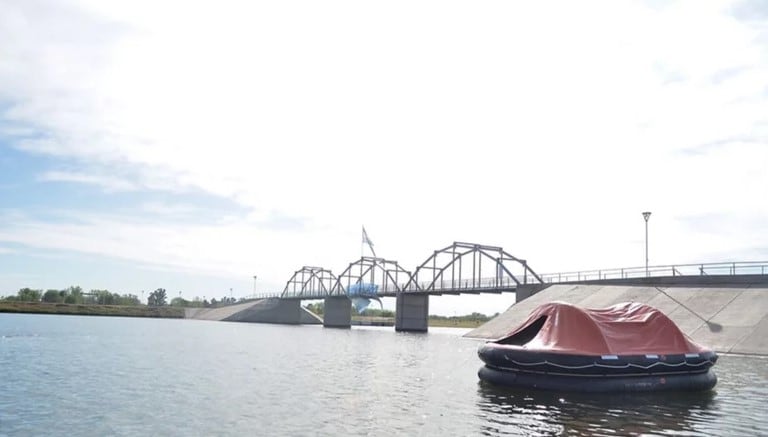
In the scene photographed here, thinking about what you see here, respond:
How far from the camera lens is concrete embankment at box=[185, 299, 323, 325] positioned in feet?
560

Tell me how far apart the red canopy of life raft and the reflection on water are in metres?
1.87

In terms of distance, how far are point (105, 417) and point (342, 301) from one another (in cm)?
13609

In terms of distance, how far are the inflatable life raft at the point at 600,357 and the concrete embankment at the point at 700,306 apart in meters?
18.5

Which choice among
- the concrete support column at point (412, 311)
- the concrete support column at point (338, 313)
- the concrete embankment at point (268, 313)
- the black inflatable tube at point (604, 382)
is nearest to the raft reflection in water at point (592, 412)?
the black inflatable tube at point (604, 382)

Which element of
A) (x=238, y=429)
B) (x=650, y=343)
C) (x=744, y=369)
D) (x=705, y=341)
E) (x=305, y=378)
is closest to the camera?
(x=238, y=429)

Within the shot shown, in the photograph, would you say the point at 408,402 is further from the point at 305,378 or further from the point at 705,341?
the point at 705,341

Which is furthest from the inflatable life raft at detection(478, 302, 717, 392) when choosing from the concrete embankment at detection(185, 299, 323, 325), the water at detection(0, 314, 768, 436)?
the concrete embankment at detection(185, 299, 323, 325)

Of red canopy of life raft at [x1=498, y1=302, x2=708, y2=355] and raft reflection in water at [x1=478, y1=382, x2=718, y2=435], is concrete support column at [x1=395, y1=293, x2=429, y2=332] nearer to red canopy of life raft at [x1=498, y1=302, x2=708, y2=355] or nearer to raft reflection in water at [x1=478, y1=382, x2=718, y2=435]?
red canopy of life raft at [x1=498, y1=302, x2=708, y2=355]

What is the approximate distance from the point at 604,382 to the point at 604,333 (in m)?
2.35

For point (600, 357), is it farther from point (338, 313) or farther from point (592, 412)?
point (338, 313)

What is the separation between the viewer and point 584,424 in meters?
20.1

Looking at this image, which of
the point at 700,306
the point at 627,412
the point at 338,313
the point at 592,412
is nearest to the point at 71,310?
the point at 338,313

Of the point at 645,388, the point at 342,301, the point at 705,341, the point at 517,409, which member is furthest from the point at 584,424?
the point at 342,301

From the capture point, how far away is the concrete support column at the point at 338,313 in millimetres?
153000
